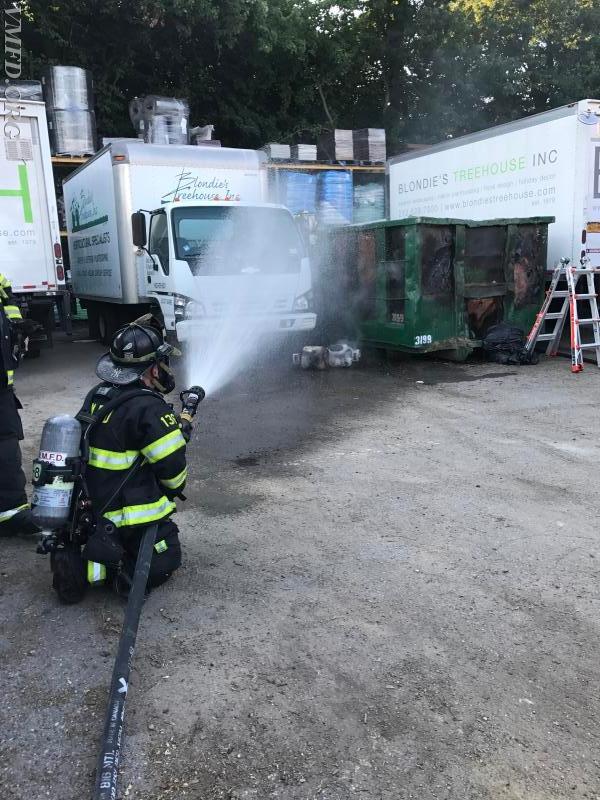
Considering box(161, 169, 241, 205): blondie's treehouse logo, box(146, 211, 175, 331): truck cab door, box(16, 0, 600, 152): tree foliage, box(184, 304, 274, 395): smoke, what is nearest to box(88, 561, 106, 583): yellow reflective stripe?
box(184, 304, 274, 395): smoke

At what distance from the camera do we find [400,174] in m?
13.3

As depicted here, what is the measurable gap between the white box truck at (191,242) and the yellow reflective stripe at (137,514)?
5328mm

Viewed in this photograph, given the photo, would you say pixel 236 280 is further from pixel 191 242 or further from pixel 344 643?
pixel 344 643

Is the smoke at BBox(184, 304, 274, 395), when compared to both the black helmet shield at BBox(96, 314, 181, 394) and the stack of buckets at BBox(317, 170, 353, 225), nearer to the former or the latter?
the black helmet shield at BBox(96, 314, 181, 394)

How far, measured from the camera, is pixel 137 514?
3191 millimetres

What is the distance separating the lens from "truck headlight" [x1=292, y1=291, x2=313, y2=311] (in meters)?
8.97

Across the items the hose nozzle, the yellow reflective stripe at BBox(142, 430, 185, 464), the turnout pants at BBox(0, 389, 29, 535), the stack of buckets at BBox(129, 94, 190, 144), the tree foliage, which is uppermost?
the tree foliage

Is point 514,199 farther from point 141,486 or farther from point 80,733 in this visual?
point 80,733

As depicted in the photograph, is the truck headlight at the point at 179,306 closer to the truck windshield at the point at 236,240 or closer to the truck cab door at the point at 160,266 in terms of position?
the truck cab door at the point at 160,266

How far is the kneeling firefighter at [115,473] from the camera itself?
10.1 feet

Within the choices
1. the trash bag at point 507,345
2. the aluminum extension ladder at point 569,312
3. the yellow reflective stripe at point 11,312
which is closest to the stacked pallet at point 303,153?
the aluminum extension ladder at point 569,312

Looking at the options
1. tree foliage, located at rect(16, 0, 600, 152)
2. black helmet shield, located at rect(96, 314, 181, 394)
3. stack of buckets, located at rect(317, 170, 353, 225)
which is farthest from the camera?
tree foliage, located at rect(16, 0, 600, 152)

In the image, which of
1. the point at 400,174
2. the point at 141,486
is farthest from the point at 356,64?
the point at 141,486

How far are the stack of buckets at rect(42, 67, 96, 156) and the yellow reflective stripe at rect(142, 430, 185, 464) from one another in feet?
41.4
